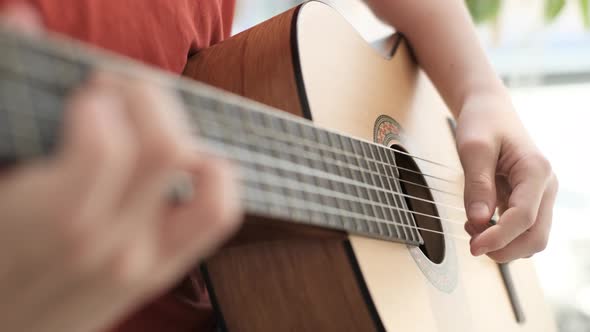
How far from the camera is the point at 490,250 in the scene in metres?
0.77

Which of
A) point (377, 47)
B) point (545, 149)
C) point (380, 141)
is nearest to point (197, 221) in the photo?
point (380, 141)

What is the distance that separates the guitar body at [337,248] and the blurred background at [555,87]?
0.86m

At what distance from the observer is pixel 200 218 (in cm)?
35

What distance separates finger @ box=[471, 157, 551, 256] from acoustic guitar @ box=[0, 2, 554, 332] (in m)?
0.07

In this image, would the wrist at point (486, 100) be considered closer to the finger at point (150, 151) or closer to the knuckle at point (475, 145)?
the knuckle at point (475, 145)

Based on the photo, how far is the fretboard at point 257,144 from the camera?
1.10 feet

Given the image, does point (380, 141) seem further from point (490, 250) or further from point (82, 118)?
point (82, 118)

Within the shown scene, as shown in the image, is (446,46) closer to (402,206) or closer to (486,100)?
(486,100)

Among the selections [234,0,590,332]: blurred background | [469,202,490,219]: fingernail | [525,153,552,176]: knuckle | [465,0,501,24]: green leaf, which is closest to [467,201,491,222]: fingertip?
[469,202,490,219]: fingernail

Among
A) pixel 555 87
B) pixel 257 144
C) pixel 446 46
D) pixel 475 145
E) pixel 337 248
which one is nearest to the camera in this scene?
pixel 257 144

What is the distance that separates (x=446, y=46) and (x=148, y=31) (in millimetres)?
485

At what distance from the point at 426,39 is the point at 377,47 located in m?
0.07

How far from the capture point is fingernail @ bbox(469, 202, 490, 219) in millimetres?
770

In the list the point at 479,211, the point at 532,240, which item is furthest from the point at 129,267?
the point at 532,240
